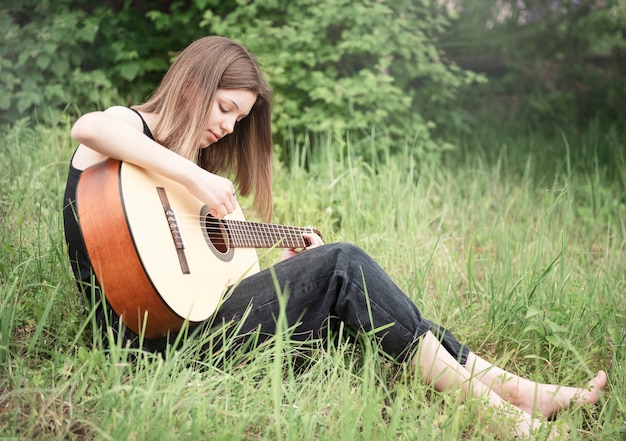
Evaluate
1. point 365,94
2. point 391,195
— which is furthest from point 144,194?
point 365,94

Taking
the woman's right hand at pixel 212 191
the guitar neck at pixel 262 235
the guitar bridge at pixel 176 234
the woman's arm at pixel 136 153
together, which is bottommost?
the guitar neck at pixel 262 235

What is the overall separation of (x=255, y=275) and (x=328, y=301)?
10.5 inches

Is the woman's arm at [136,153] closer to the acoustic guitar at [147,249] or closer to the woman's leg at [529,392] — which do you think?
the acoustic guitar at [147,249]

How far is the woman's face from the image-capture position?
227 cm

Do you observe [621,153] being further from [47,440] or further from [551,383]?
[47,440]

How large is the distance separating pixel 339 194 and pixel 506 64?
3762 millimetres

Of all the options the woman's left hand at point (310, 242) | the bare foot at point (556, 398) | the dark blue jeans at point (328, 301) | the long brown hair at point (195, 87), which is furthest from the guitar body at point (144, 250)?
the bare foot at point (556, 398)

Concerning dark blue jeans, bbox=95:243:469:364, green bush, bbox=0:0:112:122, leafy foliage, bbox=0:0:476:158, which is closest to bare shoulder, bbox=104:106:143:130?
dark blue jeans, bbox=95:243:469:364

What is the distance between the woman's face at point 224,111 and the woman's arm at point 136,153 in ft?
0.86

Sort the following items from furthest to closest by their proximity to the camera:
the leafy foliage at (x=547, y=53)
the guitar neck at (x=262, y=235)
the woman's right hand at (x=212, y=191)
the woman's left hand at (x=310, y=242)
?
the leafy foliage at (x=547, y=53)
the woman's left hand at (x=310, y=242)
the guitar neck at (x=262, y=235)
the woman's right hand at (x=212, y=191)

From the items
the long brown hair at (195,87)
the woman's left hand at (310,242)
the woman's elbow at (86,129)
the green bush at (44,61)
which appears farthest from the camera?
the green bush at (44,61)

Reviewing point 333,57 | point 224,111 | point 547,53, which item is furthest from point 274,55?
point 547,53

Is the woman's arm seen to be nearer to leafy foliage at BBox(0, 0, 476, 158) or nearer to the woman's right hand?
the woman's right hand

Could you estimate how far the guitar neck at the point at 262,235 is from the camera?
7.52 ft
